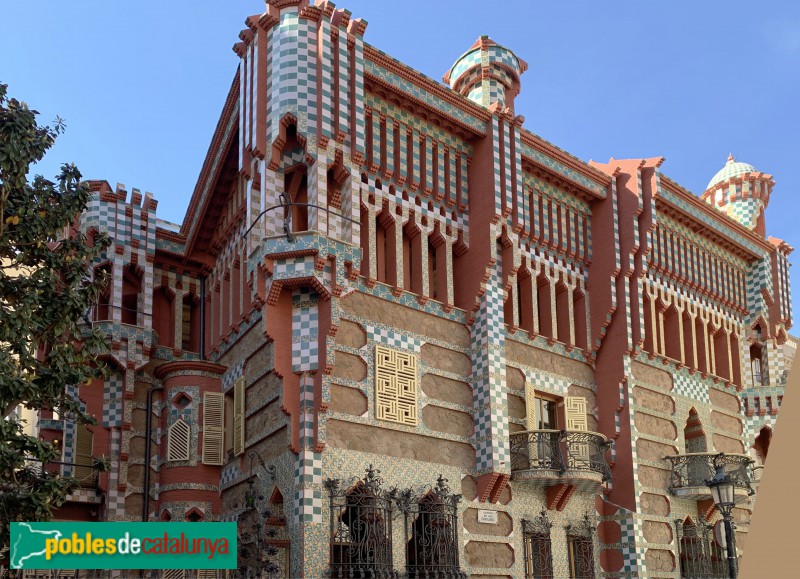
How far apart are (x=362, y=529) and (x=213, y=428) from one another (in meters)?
4.73

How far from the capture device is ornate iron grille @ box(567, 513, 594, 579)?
19.9 metres

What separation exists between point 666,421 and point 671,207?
16.2 ft

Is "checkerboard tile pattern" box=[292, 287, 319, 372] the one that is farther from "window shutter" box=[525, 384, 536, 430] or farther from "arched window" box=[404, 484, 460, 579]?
"window shutter" box=[525, 384, 536, 430]

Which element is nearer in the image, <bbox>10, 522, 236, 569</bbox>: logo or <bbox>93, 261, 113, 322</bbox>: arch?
<bbox>10, 522, 236, 569</bbox>: logo

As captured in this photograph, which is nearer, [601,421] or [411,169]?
[411,169]

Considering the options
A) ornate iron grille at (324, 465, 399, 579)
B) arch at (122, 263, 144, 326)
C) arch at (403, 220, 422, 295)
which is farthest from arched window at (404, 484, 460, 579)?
arch at (122, 263, 144, 326)

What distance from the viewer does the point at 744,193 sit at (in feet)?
92.5

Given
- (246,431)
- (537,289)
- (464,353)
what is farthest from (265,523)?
(537,289)

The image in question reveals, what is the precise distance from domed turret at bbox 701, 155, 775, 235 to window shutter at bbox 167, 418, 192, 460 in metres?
16.2

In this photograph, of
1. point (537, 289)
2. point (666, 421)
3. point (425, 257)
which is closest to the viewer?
point (425, 257)

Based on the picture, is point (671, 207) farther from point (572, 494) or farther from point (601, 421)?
point (572, 494)

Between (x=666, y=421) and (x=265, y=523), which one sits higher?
(x=666, y=421)

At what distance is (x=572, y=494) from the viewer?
19984mm

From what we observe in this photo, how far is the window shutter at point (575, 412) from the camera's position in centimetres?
2061
